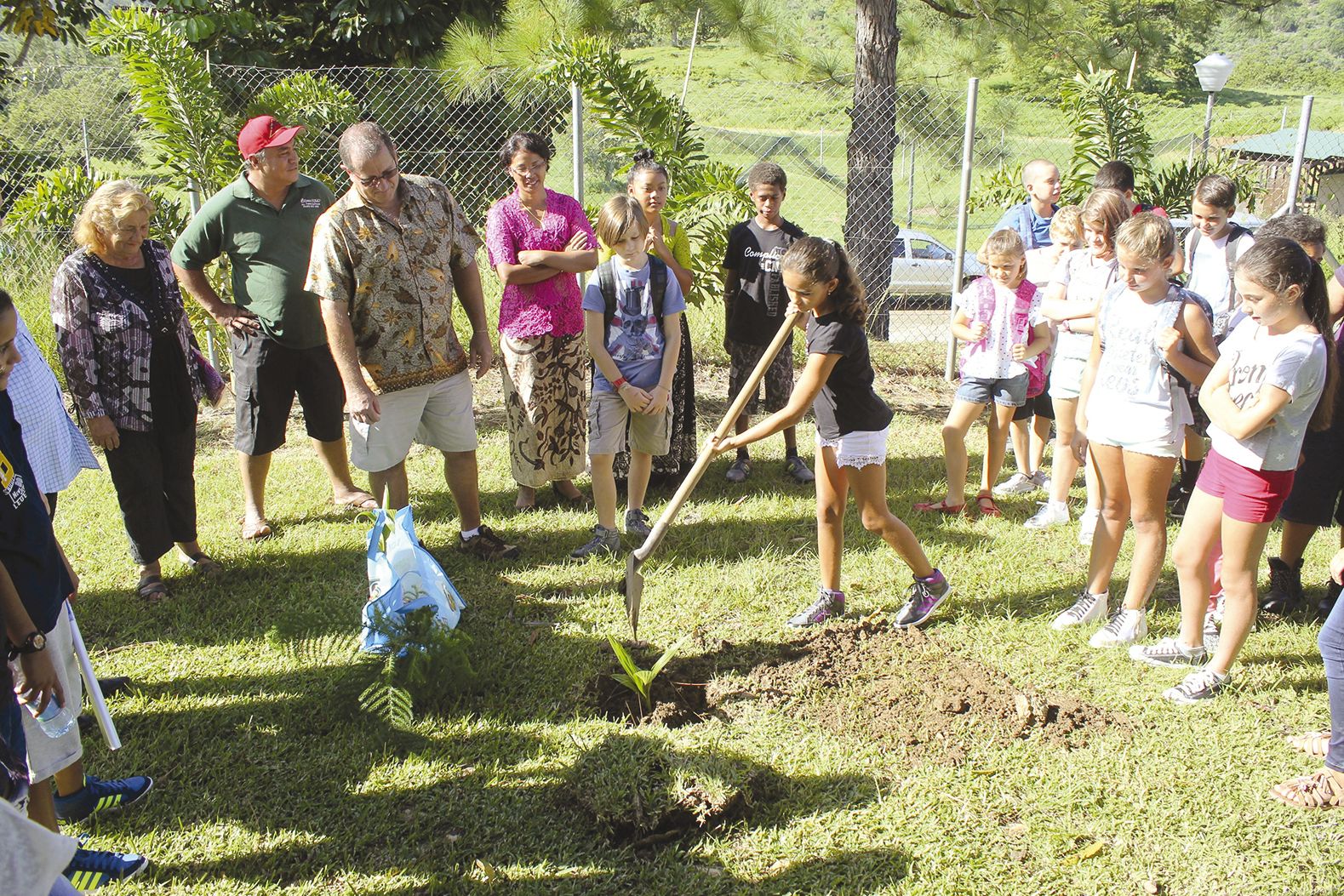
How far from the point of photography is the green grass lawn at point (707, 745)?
2.94 metres

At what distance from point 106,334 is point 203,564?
1220 mm

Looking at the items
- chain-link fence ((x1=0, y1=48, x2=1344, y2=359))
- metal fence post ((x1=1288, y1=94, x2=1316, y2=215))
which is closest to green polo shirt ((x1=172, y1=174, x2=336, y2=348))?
chain-link fence ((x1=0, y1=48, x2=1344, y2=359))

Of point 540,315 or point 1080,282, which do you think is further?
point 540,315

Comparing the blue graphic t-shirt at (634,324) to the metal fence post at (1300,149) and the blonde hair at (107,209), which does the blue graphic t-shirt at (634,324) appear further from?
the metal fence post at (1300,149)

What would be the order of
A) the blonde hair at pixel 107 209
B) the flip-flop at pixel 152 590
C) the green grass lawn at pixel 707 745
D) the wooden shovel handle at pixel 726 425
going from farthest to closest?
the flip-flop at pixel 152 590
the blonde hair at pixel 107 209
the wooden shovel handle at pixel 726 425
the green grass lawn at pixel 707 745

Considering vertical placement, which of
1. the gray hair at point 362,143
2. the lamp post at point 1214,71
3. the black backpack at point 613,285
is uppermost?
the lamp post at point 1214,71

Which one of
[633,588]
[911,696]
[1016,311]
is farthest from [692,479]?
[1016,311]

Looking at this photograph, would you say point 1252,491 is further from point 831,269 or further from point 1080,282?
point 1080,282

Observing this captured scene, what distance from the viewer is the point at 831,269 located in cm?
375

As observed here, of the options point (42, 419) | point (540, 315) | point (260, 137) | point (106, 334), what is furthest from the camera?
point (540, 315)

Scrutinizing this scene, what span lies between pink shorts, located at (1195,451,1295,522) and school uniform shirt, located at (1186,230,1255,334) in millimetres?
2293

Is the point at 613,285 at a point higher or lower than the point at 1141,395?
higher

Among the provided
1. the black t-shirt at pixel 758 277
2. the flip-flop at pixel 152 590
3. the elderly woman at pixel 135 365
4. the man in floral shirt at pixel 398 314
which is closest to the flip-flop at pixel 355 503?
the man in floral shirt at pixel 398 314

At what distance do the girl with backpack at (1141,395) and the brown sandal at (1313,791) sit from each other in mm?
935
